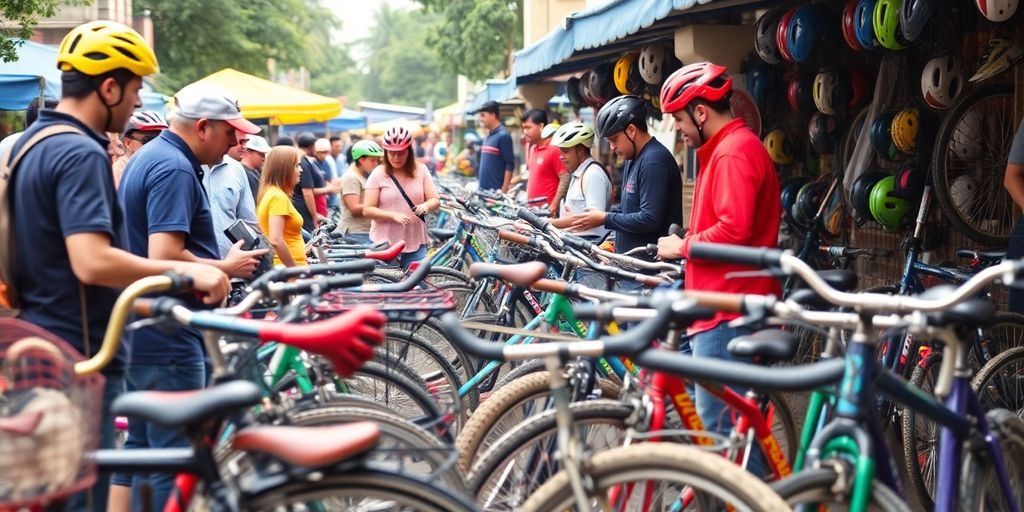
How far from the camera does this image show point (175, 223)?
15.5ft

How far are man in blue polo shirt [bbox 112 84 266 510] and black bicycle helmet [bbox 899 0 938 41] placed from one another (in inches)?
136

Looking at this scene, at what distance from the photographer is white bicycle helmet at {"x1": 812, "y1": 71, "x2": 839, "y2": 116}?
331 inches

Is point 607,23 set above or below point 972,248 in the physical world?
above

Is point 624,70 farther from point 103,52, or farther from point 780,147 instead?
point 103,52

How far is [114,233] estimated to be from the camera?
155 inches

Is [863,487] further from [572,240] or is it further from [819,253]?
[819,253]

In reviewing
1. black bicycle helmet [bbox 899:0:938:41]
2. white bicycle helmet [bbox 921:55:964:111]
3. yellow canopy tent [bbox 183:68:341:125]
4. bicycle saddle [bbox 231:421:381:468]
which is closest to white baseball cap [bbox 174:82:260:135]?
bicycle saddle [bbox 231:421:381:468]

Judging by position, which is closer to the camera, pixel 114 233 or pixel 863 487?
pixel 863 487

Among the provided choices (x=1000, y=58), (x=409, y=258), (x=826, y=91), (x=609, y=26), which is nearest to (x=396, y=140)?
(x=409, y=258)

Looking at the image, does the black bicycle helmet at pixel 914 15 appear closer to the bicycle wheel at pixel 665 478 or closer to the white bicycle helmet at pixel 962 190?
the white bicycle helmet at pixel 962 190

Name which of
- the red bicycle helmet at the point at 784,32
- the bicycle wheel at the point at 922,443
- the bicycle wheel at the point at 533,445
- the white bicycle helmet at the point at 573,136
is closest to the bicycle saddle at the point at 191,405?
the bicycle wheel at the point at 533,445

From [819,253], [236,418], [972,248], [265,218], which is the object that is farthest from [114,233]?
[819,253]

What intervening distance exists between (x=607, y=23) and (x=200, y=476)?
664 centimetres

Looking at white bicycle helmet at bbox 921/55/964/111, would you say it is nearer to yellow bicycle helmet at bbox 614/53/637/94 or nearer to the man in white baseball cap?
yellow bicycle helmet at bbox 614/53/637/94
